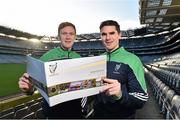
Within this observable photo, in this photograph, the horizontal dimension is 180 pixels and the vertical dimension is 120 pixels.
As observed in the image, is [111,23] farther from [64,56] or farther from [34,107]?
[34,107]

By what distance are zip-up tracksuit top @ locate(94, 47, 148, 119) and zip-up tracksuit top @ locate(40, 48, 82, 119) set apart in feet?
1.71

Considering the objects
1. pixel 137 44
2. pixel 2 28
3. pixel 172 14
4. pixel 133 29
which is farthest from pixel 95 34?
pixel 172 14

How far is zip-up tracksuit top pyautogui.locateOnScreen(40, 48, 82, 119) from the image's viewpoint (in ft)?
14.4

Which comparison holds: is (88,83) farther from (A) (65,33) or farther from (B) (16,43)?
(B) (16,43)

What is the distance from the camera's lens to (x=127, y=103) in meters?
3.58

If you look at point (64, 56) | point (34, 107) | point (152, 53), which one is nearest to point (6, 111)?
point (34, 107)

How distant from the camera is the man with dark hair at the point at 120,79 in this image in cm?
366

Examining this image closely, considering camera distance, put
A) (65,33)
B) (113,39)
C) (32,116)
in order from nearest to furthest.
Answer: (113,39)
(65,33)
(32,116)

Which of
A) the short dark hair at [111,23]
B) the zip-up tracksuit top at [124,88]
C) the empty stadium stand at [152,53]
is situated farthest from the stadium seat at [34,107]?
→ the short dark hair at [111,23]

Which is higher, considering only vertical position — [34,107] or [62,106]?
[62,106]

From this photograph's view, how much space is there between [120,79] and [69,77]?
746 mm

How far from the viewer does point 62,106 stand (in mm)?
4410

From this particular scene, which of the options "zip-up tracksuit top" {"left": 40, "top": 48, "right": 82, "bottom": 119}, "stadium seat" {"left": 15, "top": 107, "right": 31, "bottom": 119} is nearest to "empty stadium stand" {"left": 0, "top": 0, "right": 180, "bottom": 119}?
"stadium seat" {"left": 15, "top": 107, "right": 31, "bottom": 119}

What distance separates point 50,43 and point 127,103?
9477 cm
